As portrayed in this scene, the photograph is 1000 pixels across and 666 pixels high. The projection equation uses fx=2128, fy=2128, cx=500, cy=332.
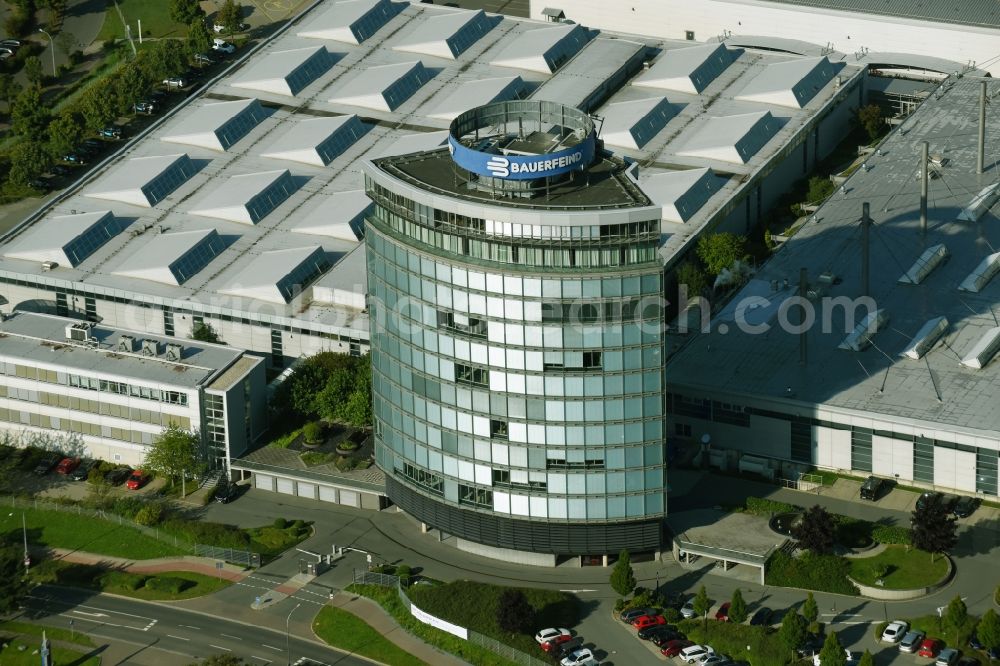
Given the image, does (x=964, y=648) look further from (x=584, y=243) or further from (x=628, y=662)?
(x=584, y=243)

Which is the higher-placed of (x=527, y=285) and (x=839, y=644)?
(x=527, y=285)

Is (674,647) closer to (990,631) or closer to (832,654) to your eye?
(832,654)

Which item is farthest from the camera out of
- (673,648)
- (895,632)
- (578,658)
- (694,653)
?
(673,648)

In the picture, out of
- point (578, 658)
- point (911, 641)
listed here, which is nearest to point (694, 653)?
point (578, 658)

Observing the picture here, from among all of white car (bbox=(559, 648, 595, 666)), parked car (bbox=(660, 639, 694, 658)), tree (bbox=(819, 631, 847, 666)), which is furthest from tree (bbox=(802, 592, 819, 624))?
white car (bbox=(559, 648, 595, 666))

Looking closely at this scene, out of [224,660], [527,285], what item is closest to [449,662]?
[224,660]
